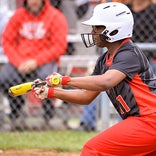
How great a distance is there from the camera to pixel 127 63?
4895 mm

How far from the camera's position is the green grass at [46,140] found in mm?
7344

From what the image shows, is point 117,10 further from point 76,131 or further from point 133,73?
point 76,131

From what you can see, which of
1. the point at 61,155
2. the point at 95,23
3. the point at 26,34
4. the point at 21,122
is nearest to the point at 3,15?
the point at 26,34

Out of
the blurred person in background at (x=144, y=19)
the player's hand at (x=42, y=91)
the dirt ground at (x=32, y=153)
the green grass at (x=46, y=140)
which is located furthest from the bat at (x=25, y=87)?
the blurred person in background at (x=144, y=19)

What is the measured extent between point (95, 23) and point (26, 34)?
10.9 ft

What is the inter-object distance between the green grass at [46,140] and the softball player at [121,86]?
7.59ft

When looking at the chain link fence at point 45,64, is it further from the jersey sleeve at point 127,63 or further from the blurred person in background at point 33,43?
the jersey sleeve at point 127,63

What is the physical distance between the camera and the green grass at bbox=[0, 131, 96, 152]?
24.1 ft

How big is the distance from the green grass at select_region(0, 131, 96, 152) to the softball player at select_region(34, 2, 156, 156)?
2313 millimetres

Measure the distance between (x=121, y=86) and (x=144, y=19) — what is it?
336 cm

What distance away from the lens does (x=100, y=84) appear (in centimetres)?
482

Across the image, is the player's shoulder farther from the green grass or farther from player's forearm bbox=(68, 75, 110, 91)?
the green grass

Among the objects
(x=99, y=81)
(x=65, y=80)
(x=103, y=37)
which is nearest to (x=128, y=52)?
(x=103, y=37)

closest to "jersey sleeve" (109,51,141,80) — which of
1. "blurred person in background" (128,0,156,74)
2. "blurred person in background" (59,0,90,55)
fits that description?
"blurred person in background" (128,0,156,74)
